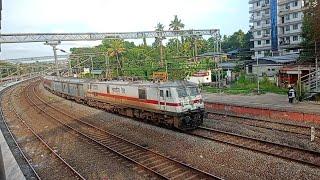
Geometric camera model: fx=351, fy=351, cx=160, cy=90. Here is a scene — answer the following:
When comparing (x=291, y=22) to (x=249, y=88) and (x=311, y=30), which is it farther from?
(x=311, y=30)

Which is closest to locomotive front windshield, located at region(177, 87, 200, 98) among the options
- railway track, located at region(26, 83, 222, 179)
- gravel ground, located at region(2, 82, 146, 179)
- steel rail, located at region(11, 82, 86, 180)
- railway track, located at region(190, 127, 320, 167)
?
railway track, located at region(190, 127, 320, 167)

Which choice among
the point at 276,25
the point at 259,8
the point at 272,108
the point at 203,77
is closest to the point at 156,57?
the point at 203,77

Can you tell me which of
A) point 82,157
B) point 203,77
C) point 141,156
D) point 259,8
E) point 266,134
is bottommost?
point 82,157

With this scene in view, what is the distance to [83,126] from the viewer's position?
2603 cm

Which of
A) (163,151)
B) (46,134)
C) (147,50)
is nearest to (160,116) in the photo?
(163,151)

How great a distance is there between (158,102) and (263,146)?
7.85 metres

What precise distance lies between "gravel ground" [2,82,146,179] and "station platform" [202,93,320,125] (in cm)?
1200

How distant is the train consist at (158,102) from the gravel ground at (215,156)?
0.87 metres

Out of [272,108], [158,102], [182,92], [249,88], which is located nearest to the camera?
[182,92]

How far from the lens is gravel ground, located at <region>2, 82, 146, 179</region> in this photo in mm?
15118

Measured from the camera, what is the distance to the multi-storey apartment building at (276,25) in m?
71.2

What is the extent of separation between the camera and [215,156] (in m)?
16.2

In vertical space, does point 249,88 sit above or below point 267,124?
above

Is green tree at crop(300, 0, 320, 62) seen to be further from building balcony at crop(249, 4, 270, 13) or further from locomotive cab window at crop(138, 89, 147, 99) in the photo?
building balcony at crop(249, 4, 270, 13)
